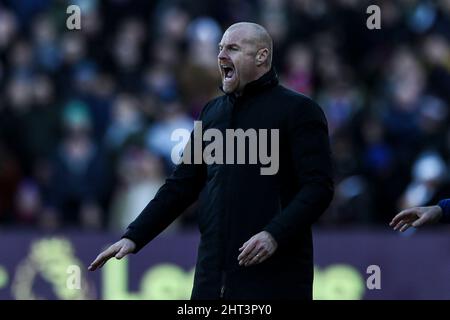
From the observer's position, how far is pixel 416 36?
1642 centimetres

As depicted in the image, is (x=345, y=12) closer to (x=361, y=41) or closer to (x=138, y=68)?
(x=361, y=41)

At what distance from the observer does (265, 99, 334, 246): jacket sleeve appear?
7375mm

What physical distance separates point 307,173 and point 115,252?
116 cm

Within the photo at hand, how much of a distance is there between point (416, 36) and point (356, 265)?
438 centimetres

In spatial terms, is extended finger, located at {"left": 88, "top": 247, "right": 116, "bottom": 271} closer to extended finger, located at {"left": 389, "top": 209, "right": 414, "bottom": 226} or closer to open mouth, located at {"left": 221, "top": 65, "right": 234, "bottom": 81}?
open mouth, located at {"left": 221, "top": 65, "right": 234, "bottom": 81}

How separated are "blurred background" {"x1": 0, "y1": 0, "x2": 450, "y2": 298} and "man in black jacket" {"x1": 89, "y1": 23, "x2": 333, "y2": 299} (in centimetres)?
511

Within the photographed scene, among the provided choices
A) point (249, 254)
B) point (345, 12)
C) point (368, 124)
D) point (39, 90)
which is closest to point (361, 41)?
point (345, 12)

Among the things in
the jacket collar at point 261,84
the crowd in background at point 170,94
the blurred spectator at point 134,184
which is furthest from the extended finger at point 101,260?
the blurred spectator at point 134,184

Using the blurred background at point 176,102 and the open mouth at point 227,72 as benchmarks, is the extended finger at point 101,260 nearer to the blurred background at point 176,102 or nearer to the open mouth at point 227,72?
the open mouth at point 227,72

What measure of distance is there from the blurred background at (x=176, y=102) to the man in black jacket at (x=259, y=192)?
5.11 m

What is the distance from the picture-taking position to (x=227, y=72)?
778 centimetres

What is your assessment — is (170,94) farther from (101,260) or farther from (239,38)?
(101,260)
